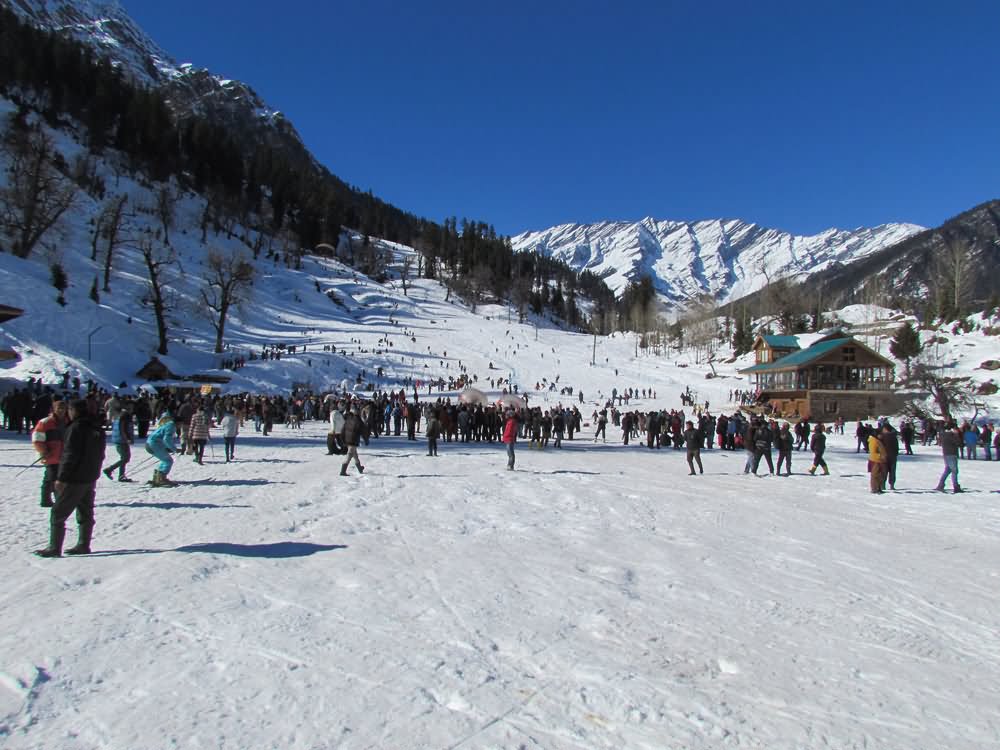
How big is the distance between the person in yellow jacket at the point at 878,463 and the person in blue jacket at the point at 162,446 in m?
13.6

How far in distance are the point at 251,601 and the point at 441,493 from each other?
18.3 feet

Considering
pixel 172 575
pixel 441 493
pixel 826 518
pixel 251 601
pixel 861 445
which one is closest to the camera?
pixel 251 601

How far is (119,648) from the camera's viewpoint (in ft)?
12.2

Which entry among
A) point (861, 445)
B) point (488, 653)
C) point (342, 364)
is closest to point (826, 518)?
point (488, 653)

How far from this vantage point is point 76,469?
5.39m

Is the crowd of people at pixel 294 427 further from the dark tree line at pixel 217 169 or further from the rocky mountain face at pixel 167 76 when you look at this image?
the rocky mountain face at pixel 167 76

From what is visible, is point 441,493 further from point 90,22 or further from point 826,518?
point 90,22

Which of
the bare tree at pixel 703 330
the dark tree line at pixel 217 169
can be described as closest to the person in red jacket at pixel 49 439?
the dark tree line at pixel 217 169

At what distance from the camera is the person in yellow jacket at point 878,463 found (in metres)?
12.3

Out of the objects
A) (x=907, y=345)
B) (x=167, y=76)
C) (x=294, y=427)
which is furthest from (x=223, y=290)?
(x=167, y=76)

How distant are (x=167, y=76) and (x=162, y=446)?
22259 centimetres

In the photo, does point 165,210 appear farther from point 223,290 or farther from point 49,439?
point 49,439

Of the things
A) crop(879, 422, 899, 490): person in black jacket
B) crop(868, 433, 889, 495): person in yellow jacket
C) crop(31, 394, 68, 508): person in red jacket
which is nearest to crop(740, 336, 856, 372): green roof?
crop(879, 422, 899, 490): person in black jacket

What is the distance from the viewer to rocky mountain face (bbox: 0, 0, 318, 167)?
158625 mm
